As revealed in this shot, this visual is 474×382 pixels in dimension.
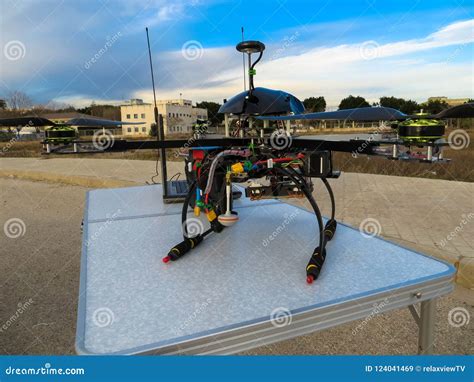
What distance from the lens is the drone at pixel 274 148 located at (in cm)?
119

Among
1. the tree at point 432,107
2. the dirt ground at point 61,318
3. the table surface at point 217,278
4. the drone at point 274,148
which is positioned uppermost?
the tree at point 432,107

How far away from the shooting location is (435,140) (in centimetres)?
116

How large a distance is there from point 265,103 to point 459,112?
0.92 metres

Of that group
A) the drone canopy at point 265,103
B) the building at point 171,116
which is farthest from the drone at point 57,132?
the building at point 171,116

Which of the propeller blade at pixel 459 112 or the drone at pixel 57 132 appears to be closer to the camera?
the propeller blade at pixel 459 112

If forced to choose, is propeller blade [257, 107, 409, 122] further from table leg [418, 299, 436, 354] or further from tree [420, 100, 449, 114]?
table leg [418, 299, 436, 354]

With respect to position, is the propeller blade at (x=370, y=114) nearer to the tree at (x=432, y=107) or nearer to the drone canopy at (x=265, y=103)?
the tree at (x=432, y=107)

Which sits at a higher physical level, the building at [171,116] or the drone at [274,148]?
the building at [171,116]

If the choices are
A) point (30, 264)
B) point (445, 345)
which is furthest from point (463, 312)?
point (30, 264)

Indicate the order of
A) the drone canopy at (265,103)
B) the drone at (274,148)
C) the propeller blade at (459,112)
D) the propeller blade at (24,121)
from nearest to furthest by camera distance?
the propeller blade at (459,112)
the drone at (274,148)
the propeller blade at (24,121)
the drone canopy at (265,103)

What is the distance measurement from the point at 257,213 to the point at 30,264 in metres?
2.66

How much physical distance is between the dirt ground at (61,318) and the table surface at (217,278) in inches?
31.0

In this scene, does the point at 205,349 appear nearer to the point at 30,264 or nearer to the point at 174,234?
the point at 174,234

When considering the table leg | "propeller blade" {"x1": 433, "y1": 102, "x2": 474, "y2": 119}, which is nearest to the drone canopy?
"propeller blade" {"x1": 433, "y1": 102, "x2": 474, "y2": 119}
